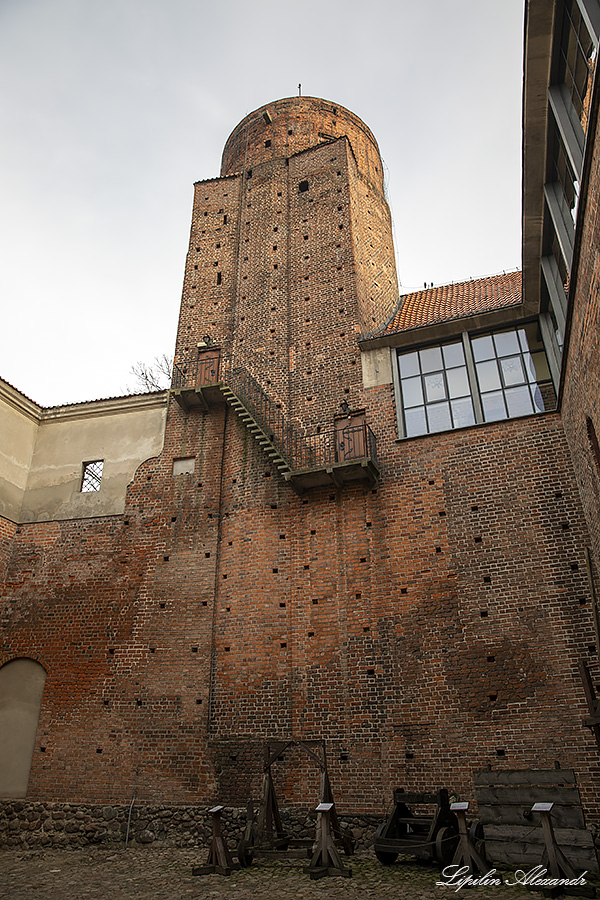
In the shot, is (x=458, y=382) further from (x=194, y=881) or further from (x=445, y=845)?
(x=194, y=881)

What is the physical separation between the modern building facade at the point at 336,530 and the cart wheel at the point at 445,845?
6.08 feet

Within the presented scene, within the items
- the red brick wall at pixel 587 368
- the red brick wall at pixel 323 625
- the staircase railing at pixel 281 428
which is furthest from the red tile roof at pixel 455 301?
the red brick wall at pixel 587 368

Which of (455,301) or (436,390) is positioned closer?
(436,390)

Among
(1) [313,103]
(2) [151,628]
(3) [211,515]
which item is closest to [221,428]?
(3) [211,515]

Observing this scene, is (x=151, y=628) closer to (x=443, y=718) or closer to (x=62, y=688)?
(x=62, y=688)

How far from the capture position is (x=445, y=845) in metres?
8.07

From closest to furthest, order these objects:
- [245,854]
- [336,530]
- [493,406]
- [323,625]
→ [245,854], [323,625], [493,406], [336,530]

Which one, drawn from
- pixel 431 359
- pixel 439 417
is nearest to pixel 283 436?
pixel 439 417

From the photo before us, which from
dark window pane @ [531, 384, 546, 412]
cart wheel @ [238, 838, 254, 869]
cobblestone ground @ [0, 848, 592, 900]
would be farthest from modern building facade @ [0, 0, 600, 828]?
cart wheel @ [238, 838, 254, 869]

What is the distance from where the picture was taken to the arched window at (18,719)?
12.8 m

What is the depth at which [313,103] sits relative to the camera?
72.0ft

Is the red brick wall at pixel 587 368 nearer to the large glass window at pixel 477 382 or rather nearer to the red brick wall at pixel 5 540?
the large glass window at pixel 477 382

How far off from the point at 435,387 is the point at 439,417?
2.48 ft

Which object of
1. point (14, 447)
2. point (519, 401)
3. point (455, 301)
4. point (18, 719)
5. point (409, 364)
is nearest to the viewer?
point (519, 401)
